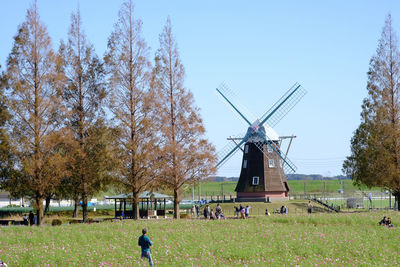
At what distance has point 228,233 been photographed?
25797mm

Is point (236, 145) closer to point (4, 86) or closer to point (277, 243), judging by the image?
point (4, 86)

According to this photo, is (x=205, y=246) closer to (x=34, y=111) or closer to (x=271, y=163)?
(x=34, y=111)

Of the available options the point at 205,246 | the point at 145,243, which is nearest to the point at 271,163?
the point at 205,246

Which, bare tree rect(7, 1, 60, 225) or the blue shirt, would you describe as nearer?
the blue shirt

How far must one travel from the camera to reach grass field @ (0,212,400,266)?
1798 centimetres

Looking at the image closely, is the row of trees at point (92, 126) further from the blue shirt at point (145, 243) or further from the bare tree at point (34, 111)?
the blue shirt at point (145, 243)

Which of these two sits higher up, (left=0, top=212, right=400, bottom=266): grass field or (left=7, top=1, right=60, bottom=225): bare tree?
(left=7, top=1, right=60, bottom=225): bare tree

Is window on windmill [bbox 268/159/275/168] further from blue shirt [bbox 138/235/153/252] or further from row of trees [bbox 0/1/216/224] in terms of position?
blue shirt [bbox 138/235/153/252]

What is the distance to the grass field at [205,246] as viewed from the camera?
17984 mm

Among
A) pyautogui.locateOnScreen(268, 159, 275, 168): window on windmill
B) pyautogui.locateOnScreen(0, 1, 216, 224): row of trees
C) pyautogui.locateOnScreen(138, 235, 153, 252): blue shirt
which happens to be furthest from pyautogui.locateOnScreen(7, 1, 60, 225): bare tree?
pyautogui.locateOnScreen(268, 159, 275, 168): window on windmill

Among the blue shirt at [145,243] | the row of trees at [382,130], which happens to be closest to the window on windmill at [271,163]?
the row of trees at [382,130]

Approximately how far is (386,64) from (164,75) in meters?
20.0

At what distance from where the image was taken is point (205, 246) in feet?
67.6

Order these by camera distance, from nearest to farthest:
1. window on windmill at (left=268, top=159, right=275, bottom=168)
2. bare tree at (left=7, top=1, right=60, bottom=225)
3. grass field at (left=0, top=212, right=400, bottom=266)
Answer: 1. grass field at (left=0, top=212, right=400, bottom=266)
2. bare tree at (left=7, top=1, right=60, bottom=225)
3. window on windmill at (left=268, top=159, right=275, bottom=168)
